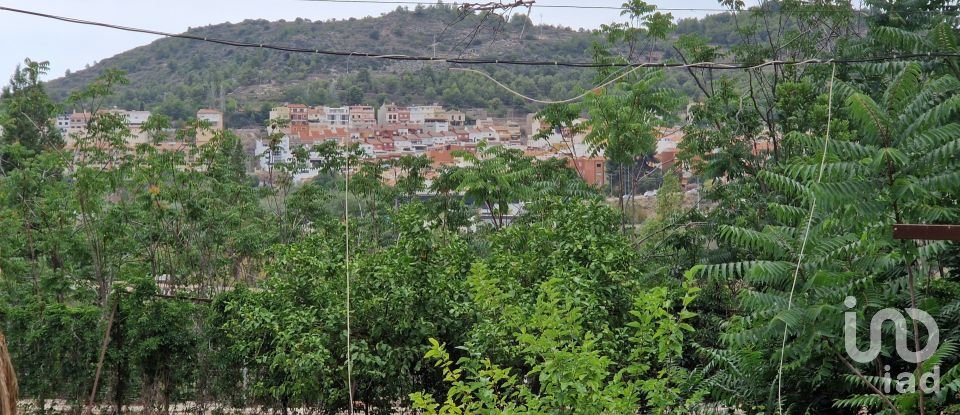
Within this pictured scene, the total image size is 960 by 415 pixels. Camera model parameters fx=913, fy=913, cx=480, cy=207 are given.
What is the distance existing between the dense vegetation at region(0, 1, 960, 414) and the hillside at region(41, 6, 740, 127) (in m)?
1.51

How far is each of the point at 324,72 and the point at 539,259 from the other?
38.1ft

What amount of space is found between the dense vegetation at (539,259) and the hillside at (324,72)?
151 cm

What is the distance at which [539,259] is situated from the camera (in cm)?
722

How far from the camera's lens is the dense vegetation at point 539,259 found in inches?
185

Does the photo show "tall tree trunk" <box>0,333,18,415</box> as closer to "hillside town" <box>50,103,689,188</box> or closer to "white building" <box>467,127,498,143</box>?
"hillside town" <box>50,103,689,188</box>

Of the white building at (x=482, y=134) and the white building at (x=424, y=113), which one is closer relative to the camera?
the white building at (x=482, y=134)

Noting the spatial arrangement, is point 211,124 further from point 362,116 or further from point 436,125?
point 436,125

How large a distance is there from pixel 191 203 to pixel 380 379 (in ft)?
12.5

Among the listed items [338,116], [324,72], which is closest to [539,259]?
[338,116]

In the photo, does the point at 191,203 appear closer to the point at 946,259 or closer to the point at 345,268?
the point at 345,268

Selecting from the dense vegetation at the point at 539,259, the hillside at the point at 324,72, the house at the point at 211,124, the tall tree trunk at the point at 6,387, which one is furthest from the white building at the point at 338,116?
the tall tree trunk at the point at 6,387

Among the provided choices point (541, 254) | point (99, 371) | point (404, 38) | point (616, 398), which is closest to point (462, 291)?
point (541, 254)

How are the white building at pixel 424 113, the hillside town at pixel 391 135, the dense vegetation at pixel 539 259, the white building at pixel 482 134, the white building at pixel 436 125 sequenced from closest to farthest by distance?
the dense vegetation at pixel 539 259 < the hillside town at pixel 391 135 < the white building at pixel 482 134 < the white building at pixel 436 125 < the white building at pixel 424 113

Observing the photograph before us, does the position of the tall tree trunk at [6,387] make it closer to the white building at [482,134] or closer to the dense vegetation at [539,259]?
the dense vegetation at [539,259]
